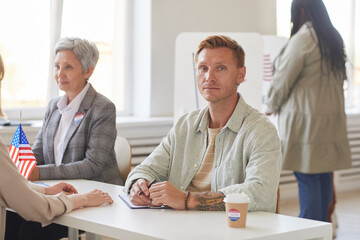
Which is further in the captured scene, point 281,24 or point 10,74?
Result: point 281,24

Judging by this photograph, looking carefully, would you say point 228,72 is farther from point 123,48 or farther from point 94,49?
point 123,48

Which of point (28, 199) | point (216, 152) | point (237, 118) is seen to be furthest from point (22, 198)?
point (237, 118)

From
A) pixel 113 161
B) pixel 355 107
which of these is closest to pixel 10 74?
pixel 113 161

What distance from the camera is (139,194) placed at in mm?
2156

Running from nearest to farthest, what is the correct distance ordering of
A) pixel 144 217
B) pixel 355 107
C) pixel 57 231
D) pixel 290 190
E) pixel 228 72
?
pixel 144 217 < pixel 228 72 < pixel 57 231 < pixel 290 190 < pixel 355 107

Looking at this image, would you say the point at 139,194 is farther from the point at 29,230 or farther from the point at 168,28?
the point at 168,28

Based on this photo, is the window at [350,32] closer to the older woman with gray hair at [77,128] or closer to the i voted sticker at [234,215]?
the older woman with gray hair at [77,128]

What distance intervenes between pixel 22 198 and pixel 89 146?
94 centimetres

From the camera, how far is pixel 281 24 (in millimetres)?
5793

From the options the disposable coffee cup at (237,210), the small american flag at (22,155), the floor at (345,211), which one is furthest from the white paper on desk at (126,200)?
the floor at (345,211)

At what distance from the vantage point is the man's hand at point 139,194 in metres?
2.12

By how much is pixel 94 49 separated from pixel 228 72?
102 cm

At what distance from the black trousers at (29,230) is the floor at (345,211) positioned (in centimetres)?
229

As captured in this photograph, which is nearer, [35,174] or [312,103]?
[35,174]
